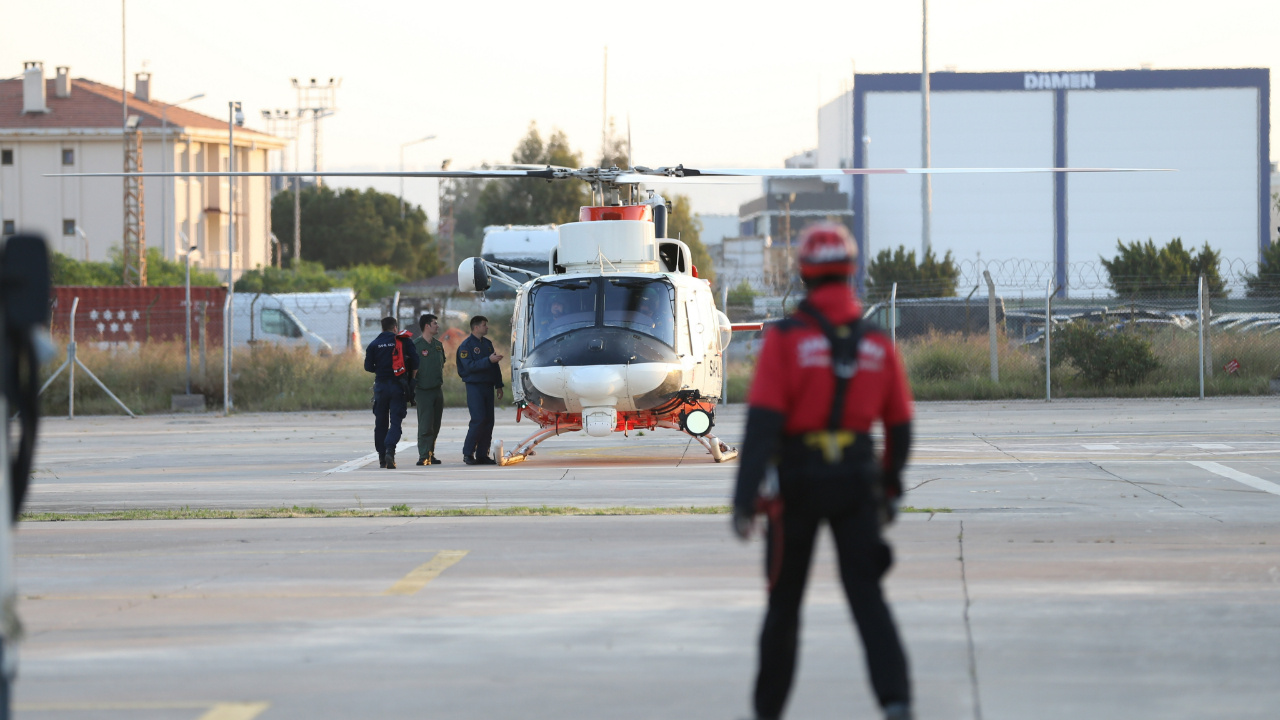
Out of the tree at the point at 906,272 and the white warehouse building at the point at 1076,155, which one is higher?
the white warehouse building at the point at 1076,155

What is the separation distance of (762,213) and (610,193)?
333 ft

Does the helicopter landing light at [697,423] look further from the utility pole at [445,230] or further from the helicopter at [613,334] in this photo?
the utility pole at [445,230]

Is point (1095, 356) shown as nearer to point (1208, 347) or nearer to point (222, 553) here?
point (1208, 347)

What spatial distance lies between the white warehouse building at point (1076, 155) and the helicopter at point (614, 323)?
58.8m

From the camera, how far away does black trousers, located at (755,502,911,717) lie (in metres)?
4.76

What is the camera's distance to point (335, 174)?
1520 centimetres

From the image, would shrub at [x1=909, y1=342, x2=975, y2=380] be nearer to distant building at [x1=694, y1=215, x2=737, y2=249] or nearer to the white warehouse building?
the white warehouse building

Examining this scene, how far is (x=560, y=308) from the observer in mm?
16188

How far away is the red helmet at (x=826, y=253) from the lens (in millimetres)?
4934


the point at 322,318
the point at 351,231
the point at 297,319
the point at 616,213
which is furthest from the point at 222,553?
the point at 351,231

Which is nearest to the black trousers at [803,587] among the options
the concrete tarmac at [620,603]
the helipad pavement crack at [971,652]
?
the concrete tarmac at [620,603]

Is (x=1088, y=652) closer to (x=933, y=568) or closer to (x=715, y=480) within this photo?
(x=933, y=568)

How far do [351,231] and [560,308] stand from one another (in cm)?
8081

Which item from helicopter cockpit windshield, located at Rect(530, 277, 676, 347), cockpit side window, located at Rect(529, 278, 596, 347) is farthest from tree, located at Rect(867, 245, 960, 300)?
cockpit side window, located at Rect(529, 278, 596, 347)
